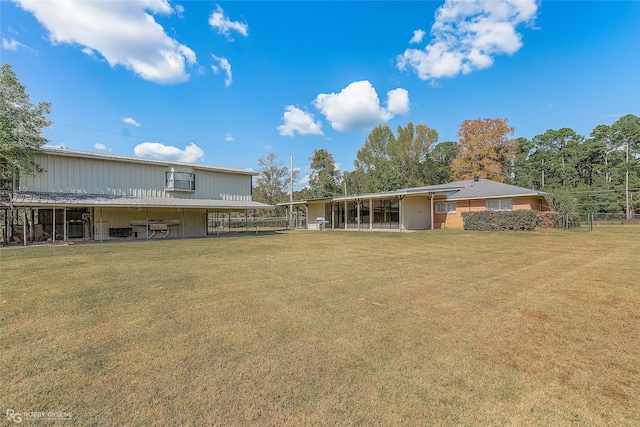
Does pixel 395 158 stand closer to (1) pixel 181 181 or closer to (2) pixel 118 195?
(1) pixel 181 181

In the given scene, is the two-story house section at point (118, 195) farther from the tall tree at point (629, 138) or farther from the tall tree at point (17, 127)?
the tall tree at point (629, 138)

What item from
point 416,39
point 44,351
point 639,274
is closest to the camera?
point 44,351

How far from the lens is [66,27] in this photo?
40.8 feet

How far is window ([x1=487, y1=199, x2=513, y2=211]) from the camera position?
1898cm

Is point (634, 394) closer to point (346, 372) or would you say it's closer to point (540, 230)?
point (346, 372)

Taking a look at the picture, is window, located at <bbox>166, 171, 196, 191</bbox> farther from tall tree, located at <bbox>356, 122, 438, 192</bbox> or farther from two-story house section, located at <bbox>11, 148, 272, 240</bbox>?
tall tree, located at <bbox>356, 122, 438, 192</bbox>

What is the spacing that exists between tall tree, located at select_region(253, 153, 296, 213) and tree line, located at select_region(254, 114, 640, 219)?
0.15 metres

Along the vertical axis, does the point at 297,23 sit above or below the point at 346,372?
above

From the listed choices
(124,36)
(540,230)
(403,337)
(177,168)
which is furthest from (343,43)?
(403,337)

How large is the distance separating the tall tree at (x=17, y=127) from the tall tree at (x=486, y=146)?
3572 cm

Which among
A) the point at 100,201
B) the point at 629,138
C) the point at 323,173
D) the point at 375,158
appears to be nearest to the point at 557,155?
the point at 629,138

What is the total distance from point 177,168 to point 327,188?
A: 22.6 m

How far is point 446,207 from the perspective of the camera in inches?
853

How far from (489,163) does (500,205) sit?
1463cm
